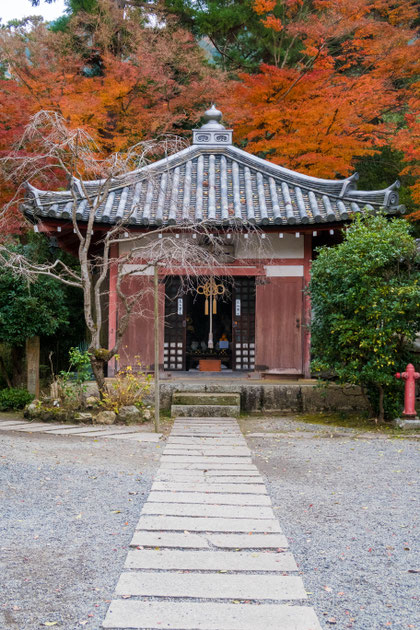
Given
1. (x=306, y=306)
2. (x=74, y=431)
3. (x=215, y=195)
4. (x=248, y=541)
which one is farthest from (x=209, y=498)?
(x=215, y=195)

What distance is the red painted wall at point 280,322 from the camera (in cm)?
1188

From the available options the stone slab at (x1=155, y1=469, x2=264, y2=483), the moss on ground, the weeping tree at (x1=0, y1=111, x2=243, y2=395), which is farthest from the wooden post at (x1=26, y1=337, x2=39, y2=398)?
the stone slab at (x1=155, y1=469, x2=264, y2=483)

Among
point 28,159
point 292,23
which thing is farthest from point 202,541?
point 292,23

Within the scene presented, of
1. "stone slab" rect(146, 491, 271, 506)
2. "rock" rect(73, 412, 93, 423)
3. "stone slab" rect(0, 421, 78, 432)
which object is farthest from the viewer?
"rock" rect(73, 412, 93, 423)

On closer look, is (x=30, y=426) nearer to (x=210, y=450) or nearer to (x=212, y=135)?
(x=210, y=450)

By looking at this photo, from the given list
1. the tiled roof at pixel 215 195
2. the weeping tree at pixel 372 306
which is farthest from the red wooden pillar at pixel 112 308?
the weeping tree at pixel 372 306

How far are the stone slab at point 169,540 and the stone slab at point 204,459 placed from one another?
2564 mm

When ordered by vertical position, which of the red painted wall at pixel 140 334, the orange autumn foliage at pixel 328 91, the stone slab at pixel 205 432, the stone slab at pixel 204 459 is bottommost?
the stone slab at pixel 205 432

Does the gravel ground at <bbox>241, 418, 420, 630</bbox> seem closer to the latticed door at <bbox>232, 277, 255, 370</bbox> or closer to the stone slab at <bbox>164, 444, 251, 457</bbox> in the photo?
the stone slab at <bbox>164, 444, 251, 457</bbox>

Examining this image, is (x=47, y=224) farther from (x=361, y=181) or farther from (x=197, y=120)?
(x=361, y=181)

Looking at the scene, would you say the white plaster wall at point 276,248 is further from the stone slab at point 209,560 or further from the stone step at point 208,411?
the stone slab at point 209,560

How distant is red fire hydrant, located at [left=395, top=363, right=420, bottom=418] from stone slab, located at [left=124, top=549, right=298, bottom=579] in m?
5.87

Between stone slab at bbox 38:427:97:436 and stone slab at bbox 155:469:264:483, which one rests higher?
stone slab at bbox 155:469:264:483

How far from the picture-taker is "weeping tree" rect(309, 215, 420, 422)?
9195mm
